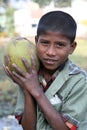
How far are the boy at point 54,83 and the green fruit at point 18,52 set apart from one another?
0.03 metres

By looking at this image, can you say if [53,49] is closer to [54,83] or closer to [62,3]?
[54,83]

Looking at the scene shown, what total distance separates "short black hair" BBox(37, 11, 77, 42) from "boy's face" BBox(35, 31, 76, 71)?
0.07 feet

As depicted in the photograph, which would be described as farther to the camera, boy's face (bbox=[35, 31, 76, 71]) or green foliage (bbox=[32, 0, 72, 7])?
green foliage (bbox=[32, 0, 72, 7])

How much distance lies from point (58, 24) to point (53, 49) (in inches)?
5.3

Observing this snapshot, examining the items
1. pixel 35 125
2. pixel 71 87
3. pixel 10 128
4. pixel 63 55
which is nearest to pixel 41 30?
pixel 63 55

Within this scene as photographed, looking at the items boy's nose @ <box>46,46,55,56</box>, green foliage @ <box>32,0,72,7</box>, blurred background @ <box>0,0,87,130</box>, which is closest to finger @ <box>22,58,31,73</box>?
boy's nose @ <box>46,46,55,56</box>

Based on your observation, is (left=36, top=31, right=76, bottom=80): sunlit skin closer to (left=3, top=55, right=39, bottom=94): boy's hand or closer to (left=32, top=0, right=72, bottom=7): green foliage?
(left=3, top=55, right=39, bottom=94): boy's hand

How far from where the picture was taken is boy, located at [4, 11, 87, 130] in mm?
2219

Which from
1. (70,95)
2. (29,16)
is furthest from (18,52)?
(29,16)

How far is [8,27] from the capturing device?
4.92 metres

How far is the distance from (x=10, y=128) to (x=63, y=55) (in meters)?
2.62

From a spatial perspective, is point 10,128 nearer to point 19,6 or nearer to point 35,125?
point 19,6

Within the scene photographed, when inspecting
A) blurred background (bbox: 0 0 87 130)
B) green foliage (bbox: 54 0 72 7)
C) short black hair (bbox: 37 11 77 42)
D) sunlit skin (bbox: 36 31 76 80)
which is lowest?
blurred background (bbox: 0 0 87 130)

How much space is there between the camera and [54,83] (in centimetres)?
230
